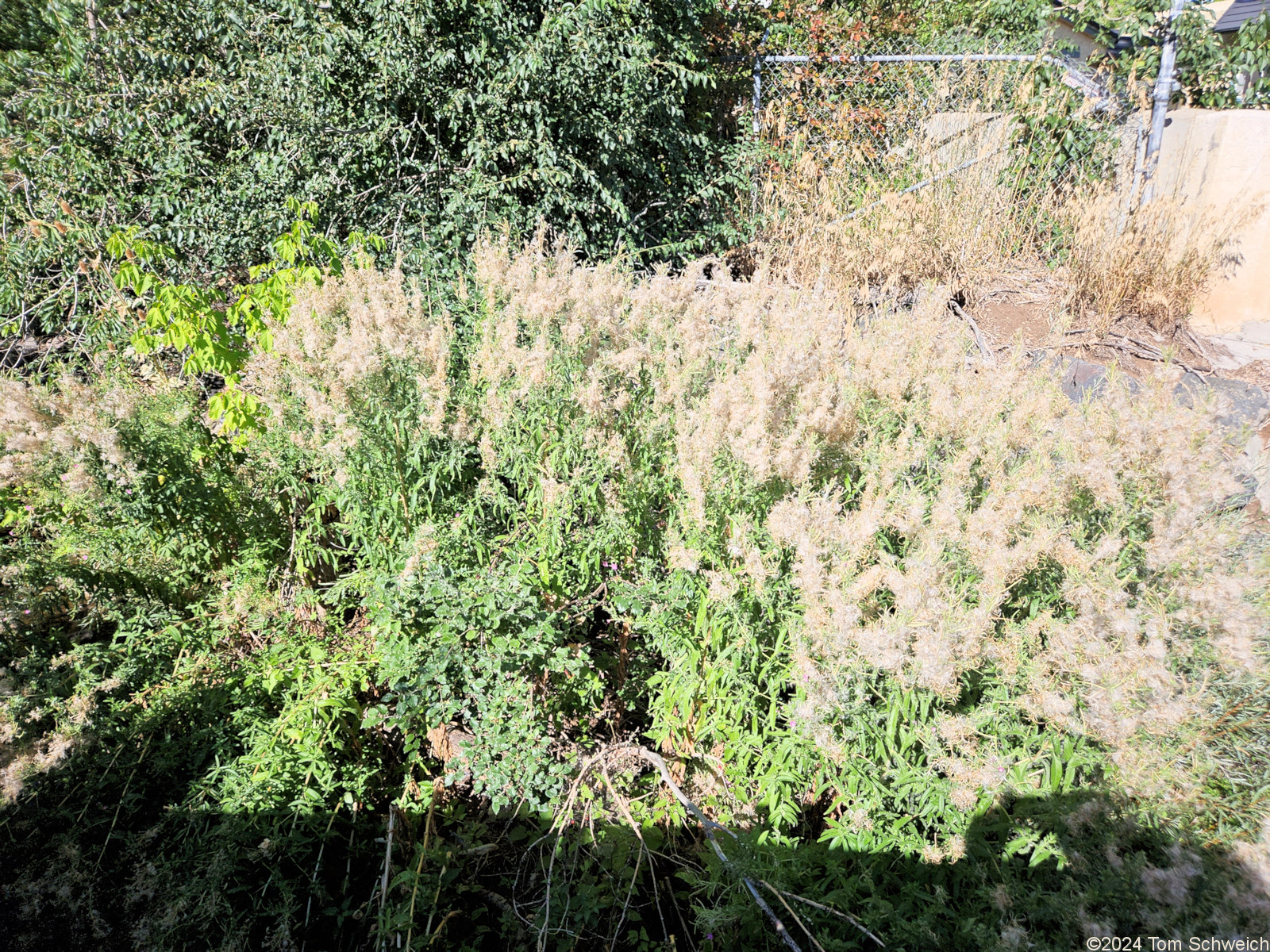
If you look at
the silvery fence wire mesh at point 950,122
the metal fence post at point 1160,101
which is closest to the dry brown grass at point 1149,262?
the metal fence post at point 1160,101

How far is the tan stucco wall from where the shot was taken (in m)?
5.73

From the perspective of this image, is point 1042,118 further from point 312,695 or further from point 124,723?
point 124,723

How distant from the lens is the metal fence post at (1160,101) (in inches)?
245

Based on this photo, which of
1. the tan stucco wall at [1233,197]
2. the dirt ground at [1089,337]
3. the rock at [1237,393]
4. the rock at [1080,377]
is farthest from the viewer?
the tan stucco wall at [1233,197]

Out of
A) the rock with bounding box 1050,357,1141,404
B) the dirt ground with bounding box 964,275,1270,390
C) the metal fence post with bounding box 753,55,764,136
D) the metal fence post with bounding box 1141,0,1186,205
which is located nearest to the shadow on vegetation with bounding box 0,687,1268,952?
the rock with bounding box 1050,357,1141,404

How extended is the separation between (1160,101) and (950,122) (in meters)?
1.66

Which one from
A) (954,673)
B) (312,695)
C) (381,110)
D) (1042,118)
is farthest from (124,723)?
(1042,118)

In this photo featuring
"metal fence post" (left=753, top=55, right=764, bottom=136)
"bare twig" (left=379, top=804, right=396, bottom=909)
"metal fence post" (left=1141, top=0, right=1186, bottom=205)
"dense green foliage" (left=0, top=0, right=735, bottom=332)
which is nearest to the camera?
"bare twig" (left=379, top=804, right=396, bottom=909)

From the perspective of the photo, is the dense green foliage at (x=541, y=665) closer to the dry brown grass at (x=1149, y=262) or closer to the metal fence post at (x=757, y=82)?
the dry brown grass at (x=1149, y=262)

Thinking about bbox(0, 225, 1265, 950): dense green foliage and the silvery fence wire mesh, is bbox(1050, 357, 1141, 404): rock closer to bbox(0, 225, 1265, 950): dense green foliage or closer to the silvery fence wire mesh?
the silvery fence wire mesh

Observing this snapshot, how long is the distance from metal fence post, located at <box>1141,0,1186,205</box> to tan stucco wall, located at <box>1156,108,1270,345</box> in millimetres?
220

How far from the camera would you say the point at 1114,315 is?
18.7 ft

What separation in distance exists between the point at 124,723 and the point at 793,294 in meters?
3.42

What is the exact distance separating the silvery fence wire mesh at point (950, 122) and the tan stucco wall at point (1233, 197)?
0.46m
